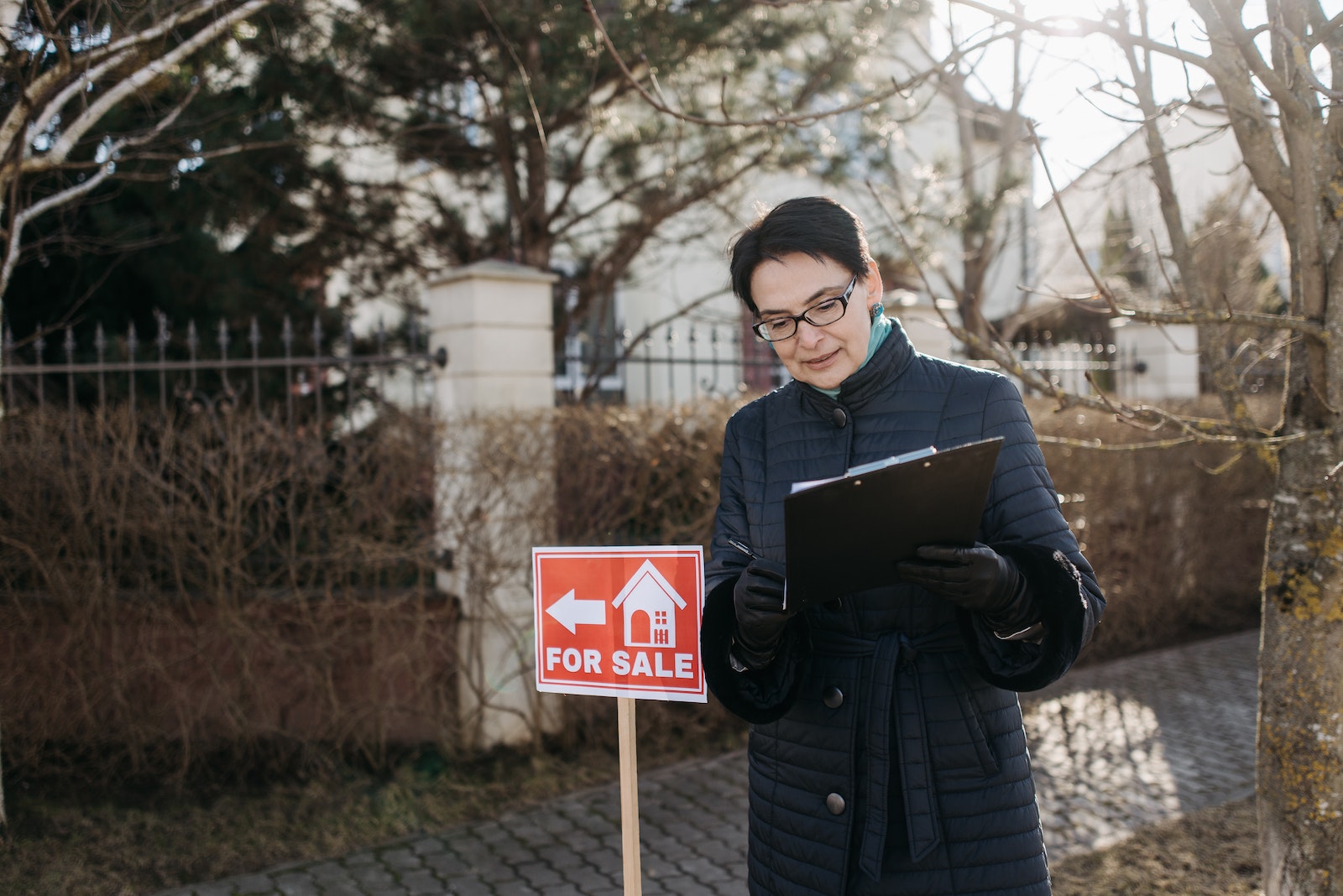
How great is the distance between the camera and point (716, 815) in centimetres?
492

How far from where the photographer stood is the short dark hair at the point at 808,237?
200cm

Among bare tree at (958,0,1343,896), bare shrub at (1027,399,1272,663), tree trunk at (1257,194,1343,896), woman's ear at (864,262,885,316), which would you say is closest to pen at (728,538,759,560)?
woman's ear at (864,262,885,316)

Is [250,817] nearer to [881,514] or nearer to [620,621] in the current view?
[620,621]

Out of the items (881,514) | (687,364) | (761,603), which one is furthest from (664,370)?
(881,514)

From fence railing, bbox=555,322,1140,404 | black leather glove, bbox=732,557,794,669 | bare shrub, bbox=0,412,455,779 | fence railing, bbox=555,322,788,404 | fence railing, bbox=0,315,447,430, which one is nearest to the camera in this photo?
black leather glove, bbox=732,557,794,669

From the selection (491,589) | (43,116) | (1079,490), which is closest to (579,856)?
(491,589)

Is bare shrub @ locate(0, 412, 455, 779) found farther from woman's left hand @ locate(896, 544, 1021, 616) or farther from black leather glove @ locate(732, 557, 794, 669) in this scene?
woman's left hand @ locate(896, 544, 1021, 616)

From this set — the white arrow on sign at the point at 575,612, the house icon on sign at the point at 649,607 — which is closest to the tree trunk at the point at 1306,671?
the house icon on sign at the point at 649,607

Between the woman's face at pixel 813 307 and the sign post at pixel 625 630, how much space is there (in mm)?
585

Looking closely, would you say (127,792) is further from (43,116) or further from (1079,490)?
(1079,490)

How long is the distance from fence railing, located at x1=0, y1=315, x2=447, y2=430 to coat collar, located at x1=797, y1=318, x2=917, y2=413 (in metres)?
3.75

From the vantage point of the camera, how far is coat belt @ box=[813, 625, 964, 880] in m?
1.90

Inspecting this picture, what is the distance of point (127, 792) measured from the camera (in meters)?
5.05

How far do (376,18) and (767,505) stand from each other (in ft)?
17.8
